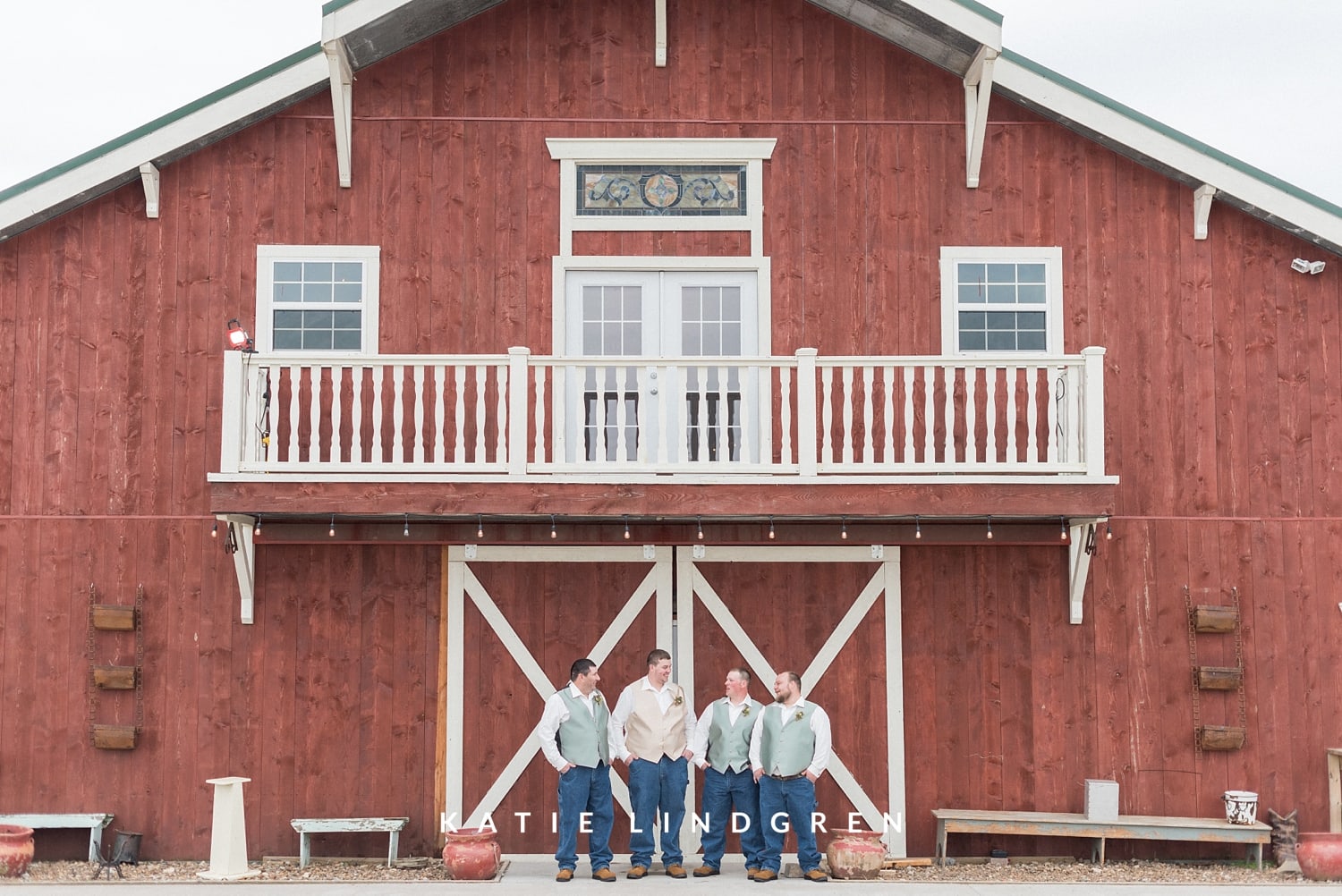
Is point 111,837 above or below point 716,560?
below

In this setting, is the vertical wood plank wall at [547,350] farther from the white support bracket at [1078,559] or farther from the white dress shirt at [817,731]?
the white dress shirt at [817,731]

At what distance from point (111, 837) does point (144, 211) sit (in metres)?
5.23

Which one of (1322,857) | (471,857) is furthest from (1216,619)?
Answer: (471,857)

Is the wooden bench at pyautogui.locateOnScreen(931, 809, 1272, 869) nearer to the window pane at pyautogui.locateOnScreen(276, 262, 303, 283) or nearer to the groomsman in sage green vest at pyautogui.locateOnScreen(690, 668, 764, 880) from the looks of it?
the groomsman in sage green vest at pyautogui.locateOnScreen(690, 668, 764, 880)

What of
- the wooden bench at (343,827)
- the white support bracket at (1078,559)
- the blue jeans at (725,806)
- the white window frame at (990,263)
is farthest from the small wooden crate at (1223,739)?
the wooden bench at (343,827)

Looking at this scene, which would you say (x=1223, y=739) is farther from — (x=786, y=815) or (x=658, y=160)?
(x=658, y=160)

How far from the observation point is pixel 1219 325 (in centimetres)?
1291

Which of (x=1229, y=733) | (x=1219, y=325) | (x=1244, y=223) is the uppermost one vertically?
(x=1244, y=223)

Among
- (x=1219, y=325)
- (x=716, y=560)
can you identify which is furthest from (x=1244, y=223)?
(x=716, y=560)

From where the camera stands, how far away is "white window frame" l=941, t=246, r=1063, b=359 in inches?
508

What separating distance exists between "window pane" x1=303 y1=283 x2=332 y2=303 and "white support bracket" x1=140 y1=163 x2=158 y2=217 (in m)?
1.42

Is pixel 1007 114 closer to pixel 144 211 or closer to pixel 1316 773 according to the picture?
pixel 1316 773

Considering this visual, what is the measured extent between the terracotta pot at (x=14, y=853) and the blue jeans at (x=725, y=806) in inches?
202

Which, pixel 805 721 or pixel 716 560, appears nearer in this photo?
pixel 805 721
